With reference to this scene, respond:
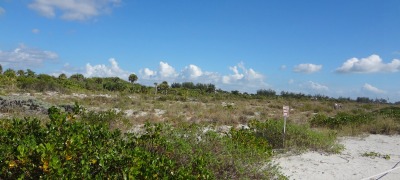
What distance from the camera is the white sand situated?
7789mm

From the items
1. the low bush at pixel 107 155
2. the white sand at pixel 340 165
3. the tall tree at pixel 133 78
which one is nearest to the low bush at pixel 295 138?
the white sand at pixel 340 165

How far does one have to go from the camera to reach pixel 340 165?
873 centimetres

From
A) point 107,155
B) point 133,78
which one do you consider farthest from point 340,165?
point 133,78

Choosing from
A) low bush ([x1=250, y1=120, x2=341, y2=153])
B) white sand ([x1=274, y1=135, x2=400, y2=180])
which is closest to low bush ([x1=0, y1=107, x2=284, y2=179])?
white sand ([x1=274, y1=135, x2=400, y2=180])

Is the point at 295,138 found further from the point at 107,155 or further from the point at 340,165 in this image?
the point at 107,155

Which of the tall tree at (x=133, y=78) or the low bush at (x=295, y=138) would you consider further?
the tall tree at (x=133, y=78)

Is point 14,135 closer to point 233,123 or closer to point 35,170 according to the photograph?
point 35,170

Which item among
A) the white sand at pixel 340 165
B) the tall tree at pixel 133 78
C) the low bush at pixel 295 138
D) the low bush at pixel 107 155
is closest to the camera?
the low bush at pixel 107 155

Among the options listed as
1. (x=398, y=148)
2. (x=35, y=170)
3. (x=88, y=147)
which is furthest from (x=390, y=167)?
(x=35, y=170)

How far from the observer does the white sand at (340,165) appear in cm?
779

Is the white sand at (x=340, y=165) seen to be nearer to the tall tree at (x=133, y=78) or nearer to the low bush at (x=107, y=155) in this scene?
the low bush at (x=107, y=155)

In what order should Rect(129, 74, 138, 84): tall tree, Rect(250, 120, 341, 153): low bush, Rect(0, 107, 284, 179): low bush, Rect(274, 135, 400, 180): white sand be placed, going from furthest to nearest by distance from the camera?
1. Rect(129, 74, 138, 84): tall tree
2. Rect(250, 120, 341, 153): low bush
3. Rect(274, 135, 400, 180): white sand
4. Rect(0, 107, 284, 179): low bush

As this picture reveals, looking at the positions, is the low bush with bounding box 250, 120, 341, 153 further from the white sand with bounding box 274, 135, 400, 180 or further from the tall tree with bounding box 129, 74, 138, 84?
the tall tree with bounding box 129, 74, 138, 84

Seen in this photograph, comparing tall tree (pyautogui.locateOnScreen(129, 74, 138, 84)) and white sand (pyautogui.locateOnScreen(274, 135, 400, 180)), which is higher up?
tall tree (pyautogui.locateOnScreen(129, 74, 138, 84))
